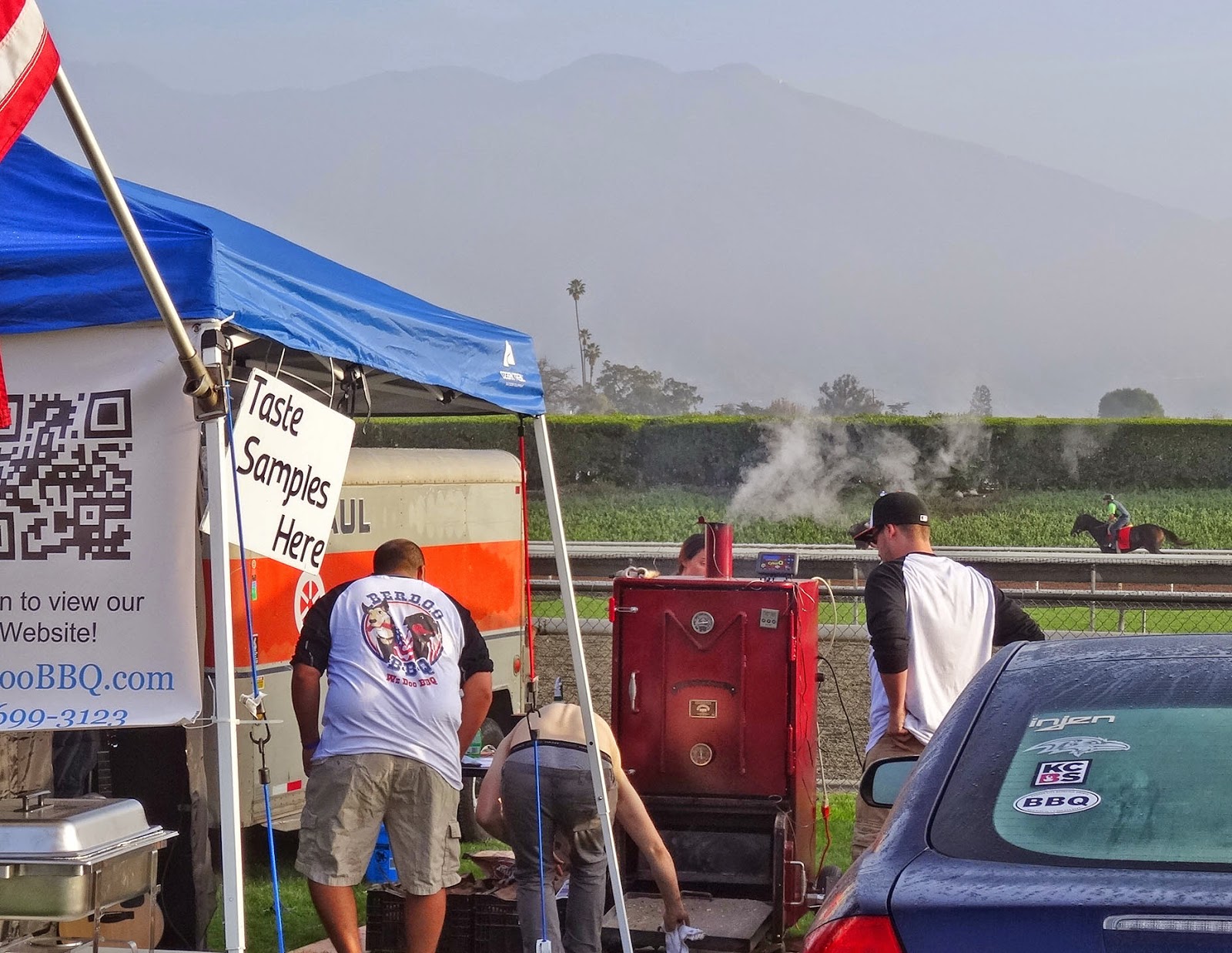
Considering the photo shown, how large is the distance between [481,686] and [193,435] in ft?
5.96

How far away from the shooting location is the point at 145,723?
177 inches

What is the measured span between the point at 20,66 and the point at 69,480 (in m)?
1.46

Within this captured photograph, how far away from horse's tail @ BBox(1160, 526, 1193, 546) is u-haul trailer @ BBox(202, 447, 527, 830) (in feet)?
57.0

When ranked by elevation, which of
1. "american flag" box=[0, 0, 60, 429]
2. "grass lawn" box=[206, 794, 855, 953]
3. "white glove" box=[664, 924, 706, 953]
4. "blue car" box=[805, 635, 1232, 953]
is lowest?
"grass lawn" box=[206, 794, 855, 953]

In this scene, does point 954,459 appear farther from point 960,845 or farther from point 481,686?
point 960,845

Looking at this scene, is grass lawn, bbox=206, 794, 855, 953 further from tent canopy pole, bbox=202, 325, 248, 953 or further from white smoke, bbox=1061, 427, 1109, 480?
white smoke, bbox=1061, 427, 1109, 480

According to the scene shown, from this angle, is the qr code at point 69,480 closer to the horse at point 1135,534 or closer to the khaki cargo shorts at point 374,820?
the khaki cargo shorts at point 374,820

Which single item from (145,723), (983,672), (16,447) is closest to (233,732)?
(145,723)

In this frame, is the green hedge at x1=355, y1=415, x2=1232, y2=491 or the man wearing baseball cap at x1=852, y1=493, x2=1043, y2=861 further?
the green hedge at x1=355, y1=415, x2=1232, y2=491

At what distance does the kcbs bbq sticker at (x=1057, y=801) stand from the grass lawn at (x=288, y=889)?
14.4ft

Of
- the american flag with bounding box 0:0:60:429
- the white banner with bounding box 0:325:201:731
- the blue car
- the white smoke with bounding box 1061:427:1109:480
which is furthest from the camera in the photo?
the white smoke with bounding box 1061:427:1109:480

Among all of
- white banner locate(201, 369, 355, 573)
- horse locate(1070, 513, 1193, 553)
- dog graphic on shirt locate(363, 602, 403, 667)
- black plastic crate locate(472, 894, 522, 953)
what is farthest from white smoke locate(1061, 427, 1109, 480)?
white banner locate(201, 369, 355, 573)

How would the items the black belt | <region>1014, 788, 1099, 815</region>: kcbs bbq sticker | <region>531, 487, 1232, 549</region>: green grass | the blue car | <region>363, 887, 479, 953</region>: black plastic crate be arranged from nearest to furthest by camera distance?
the blue car → <region>1014, 788, 1099, 815</region>: kcbs bbq sticker → the black belt → <region>363, 887, 479, 953</region>: black plastic crate → <region>531, 487, 1232, 549</region>: green grass

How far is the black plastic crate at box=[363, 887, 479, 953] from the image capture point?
6.20 m
